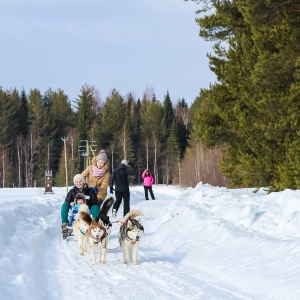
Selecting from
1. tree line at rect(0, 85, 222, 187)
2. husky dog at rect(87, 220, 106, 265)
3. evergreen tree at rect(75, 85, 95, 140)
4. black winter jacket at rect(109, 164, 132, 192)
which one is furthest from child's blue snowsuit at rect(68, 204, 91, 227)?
evergreen tree at rect(75, 85, 95, 140)

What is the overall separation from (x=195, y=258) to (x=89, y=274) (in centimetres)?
180

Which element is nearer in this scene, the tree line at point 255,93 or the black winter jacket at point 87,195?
the black winter jacket at point 87,195

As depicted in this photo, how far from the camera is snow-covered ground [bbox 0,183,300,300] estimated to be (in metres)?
5.76

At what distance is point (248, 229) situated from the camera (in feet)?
29.1

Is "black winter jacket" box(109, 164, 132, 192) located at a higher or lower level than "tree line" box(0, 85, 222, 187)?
lower

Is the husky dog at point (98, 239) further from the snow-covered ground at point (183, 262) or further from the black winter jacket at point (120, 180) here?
the black winter jacket at point (120, 180)

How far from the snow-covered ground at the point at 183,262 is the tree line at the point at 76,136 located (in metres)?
64.0

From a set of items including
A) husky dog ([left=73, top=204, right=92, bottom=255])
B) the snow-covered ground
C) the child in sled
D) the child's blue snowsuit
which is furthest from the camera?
the child's blue snowsuit

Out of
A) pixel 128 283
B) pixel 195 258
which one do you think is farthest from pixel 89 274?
pixel 195 258

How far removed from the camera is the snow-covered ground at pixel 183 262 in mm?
5762

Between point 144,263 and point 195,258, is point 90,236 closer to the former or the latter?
point 144,263

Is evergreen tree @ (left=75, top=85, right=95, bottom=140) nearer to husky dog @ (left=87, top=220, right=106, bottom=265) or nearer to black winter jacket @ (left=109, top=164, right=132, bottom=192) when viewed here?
black winter jacket @ (left=109, top=164, right=132, bottom=192)

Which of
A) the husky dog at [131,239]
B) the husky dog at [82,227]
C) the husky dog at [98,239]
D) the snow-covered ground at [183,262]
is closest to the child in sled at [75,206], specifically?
the snow-covered ground at [183,262]

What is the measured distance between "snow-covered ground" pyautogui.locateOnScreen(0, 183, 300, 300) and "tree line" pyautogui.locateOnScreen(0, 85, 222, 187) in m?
64.0
